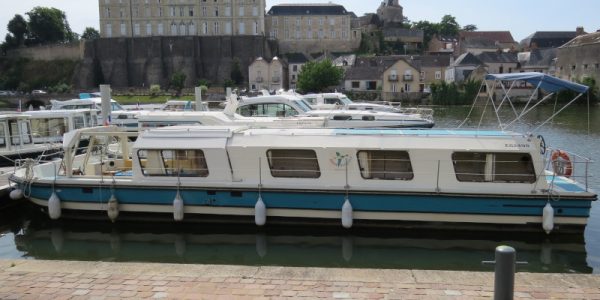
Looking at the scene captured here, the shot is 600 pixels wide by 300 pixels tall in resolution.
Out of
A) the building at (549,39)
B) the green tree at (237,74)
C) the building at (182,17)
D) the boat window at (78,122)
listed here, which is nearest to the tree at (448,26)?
the building at (549,39)

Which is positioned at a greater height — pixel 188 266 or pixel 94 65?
pixel 94 65

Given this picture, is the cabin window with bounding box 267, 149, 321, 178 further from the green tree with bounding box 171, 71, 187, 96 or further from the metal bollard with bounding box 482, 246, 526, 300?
the green tree with bounding box 171, 71, 187, 96

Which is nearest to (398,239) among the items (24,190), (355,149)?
(355,149)

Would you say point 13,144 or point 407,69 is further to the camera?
point 407,69

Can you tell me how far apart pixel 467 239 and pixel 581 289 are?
549cm

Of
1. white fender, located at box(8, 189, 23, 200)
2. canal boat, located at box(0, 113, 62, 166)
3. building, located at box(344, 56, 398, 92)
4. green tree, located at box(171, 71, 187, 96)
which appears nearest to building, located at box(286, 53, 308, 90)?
building, located at box(344, 56, 398, 92)

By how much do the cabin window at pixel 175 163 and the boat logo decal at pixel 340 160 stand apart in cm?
338

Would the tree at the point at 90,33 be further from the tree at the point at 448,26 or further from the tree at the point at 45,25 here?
the tree at the point at 448,26

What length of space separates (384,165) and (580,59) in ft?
242

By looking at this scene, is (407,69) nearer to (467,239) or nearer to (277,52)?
(277,52)

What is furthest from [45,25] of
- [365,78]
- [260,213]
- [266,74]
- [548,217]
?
[548,217]

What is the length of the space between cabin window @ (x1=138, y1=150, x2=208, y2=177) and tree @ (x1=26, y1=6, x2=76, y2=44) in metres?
117

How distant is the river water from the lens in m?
11.5

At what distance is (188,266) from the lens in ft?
26.6
